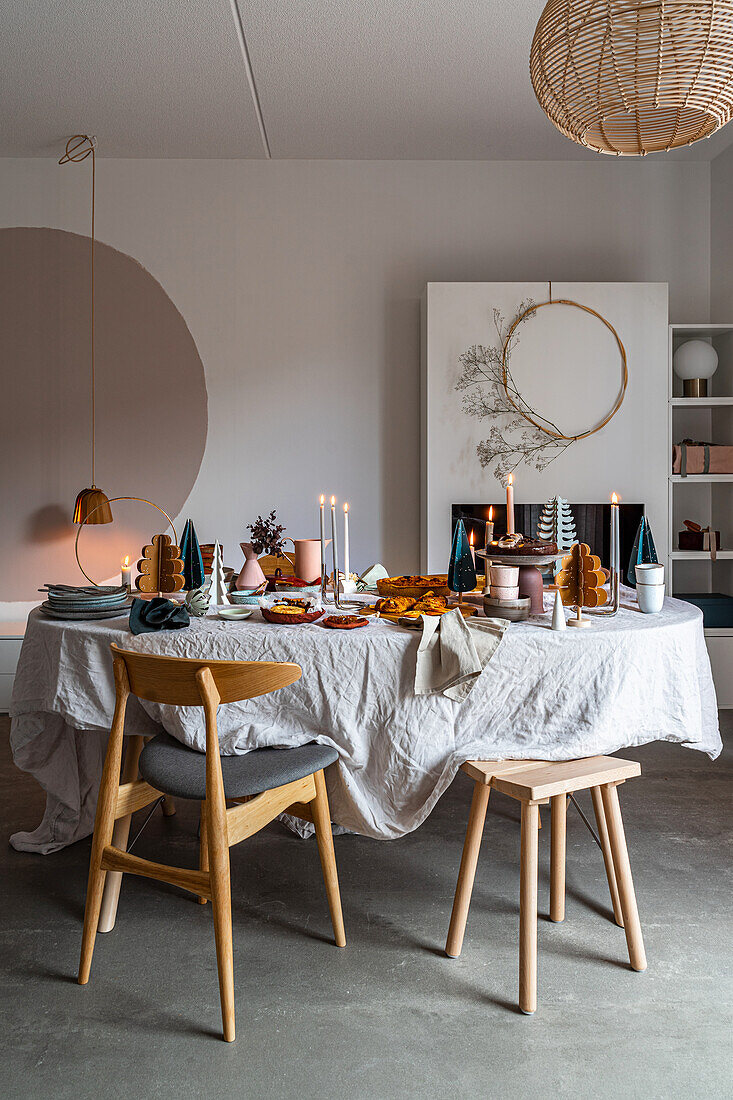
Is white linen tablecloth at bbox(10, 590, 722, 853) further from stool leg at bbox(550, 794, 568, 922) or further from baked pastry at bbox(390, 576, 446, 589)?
baked pastry at bbox(390, 576, 446, 589)

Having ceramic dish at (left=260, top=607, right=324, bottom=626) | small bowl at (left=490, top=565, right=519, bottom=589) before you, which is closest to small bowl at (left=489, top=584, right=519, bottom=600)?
small bowl at (left=490, top=565, right=519, bottom=589)

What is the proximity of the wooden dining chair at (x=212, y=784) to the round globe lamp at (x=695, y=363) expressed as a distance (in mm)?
3098

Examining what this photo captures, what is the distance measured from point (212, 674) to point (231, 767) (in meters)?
0.33

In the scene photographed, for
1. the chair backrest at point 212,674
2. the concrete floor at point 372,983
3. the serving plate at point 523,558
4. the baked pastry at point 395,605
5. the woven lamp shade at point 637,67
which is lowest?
the concrete floor at point 372,983

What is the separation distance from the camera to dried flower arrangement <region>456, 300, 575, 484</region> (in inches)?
164

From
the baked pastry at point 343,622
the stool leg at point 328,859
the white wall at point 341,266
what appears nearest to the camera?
the stool leg at point 328,859

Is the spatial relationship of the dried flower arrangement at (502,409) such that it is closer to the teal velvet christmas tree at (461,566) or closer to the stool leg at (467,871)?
the teal velvet christmas tree at (461,566)

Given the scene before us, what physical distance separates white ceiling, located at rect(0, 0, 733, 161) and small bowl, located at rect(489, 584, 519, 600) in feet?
7.09

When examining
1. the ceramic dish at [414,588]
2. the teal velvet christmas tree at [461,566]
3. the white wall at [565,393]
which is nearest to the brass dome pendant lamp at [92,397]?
the white wall at [565,393]

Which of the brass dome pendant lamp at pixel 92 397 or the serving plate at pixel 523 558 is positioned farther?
the brass dome pendant lamp at pixel 92 397

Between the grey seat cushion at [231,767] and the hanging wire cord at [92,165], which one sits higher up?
the hanging wire cord at [92,165]

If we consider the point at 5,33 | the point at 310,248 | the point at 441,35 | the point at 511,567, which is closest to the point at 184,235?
the point at 310,248

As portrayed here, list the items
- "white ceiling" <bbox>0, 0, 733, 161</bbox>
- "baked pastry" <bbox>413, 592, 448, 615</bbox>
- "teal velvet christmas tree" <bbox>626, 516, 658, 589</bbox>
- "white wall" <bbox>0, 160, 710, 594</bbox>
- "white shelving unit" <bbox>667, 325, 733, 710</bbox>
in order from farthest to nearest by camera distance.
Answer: "white wall" <bbox>0, 160, 710, 594</bbox> < "white shelving unit" <bbox>667, 325, 733, 710</bbox> < "white ceiling" <bbox>0, 0, 733, 161</bbox> < "teal velvet christmas tree" <bbox>626, 516, 658, 589</bbox> < "baked pastry" <bbox>413, 592, 448, 615</bbox>

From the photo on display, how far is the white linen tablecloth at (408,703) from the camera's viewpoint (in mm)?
2072
